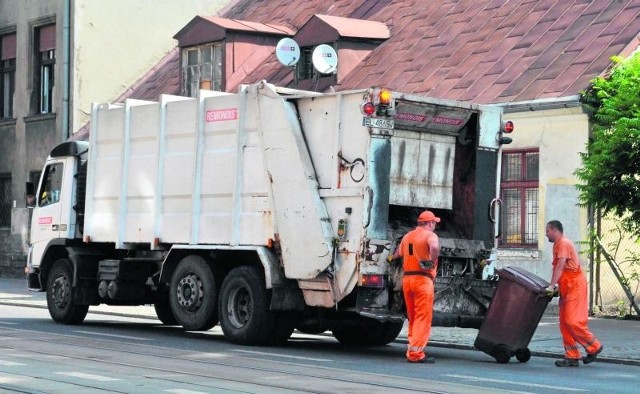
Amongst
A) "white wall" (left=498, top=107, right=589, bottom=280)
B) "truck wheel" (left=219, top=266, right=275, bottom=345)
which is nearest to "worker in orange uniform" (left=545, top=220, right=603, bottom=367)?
"truck wheel" (left=219, top=266, right=275, bottom=345)

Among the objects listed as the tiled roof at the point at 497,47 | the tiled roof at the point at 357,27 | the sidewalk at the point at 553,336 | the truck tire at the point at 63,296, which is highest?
the tiled roof at the point at 357,27

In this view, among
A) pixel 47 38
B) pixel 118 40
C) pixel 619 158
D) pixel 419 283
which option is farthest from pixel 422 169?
pixel 47 38

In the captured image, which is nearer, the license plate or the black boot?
the black boot

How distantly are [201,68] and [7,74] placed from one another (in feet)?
26.3

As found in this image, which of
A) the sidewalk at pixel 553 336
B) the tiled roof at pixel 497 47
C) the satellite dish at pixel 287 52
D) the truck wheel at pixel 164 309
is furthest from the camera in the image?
the satellite dish at pixel 287 52

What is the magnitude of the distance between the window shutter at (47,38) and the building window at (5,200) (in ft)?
11.9

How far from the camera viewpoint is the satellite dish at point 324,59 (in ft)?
89.3

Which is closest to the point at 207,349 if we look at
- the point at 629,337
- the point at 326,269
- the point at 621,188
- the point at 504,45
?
the point at 326,269

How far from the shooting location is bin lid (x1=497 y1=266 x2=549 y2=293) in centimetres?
1463

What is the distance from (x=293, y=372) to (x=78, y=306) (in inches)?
276

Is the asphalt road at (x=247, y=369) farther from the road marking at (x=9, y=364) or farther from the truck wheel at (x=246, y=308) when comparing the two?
the truck wheel at (x=246, y=308)

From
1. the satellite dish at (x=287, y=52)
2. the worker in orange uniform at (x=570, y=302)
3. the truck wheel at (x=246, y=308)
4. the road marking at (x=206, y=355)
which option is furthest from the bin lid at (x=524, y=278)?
the satellite dish at (x=287, y=52)

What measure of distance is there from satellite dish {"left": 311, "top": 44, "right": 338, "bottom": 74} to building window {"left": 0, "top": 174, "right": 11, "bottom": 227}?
13058mm

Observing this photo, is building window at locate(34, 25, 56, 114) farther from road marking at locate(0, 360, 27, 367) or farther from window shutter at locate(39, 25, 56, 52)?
road marking at locate(0, 360, 27, 367)
